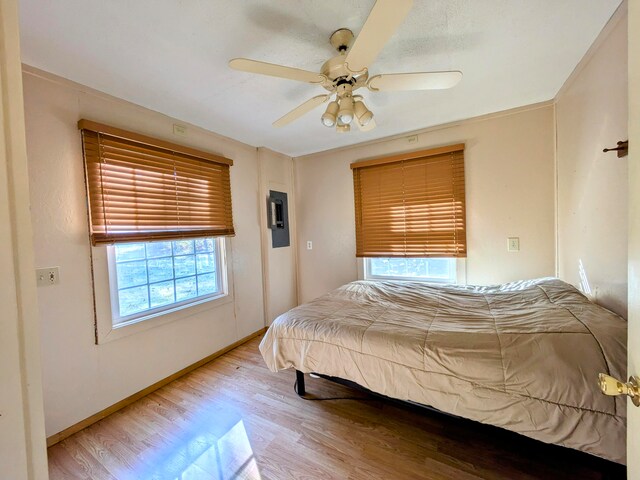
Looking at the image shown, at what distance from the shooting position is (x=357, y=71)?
1312 millimetres

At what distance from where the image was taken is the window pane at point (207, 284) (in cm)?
262

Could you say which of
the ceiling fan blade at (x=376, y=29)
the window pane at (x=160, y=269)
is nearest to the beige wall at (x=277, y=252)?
the window pane at (x=160, y=269)

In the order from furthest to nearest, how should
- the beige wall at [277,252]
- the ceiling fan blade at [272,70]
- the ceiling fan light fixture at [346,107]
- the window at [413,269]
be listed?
1. the beige wall at [277,252]
2. the window at [413,269]
3. the ceiling fan light fixture at [346,107]
4. the ceiling fan blade at [272,70]

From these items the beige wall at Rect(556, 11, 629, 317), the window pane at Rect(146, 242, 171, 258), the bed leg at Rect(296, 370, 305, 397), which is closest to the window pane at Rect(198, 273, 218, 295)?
the window pane at Rect(146, 242, 171, 258)

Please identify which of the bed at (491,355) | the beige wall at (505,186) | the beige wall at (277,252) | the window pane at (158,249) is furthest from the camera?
the beige wall at (277,252)

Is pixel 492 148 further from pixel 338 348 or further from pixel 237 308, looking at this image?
pixel 237 308

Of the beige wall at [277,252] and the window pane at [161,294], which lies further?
the beige wall at [277,252]

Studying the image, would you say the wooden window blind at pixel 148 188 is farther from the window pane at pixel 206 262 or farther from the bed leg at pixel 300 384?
the bed leg at pixel 300 384

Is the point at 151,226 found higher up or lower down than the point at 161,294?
higher up

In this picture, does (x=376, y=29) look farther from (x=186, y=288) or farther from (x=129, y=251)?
(x=186, y=288)

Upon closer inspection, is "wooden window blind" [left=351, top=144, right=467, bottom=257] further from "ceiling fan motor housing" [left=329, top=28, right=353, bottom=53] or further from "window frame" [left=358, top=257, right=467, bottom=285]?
"ceiling fan motor housing" [left=329, top=28, right=353, bottom=53]

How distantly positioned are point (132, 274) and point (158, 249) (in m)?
0.28

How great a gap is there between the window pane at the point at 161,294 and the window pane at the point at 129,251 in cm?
29

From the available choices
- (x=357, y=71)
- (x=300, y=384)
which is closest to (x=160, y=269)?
(x=300, y=384)
